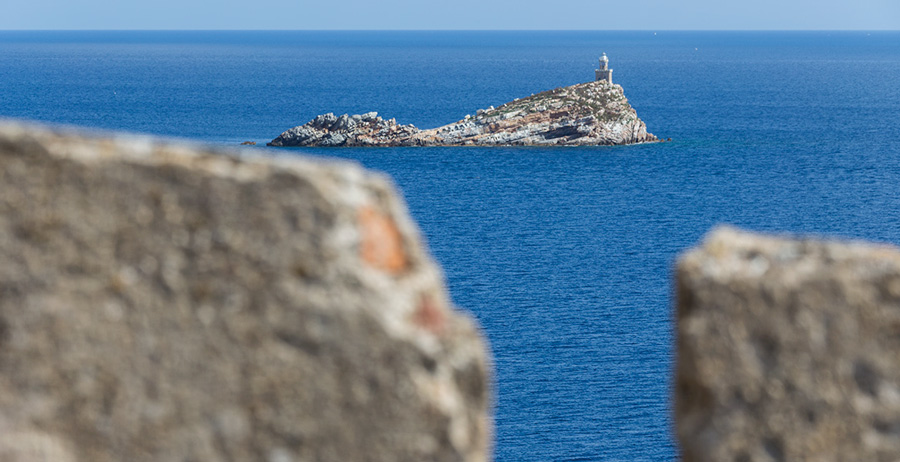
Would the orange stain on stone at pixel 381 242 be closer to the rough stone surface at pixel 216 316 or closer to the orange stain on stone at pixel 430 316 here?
the rough stone surface at pixel 216 316

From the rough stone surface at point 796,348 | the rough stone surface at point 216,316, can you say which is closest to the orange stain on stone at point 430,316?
the rough stone surface at point 216,316

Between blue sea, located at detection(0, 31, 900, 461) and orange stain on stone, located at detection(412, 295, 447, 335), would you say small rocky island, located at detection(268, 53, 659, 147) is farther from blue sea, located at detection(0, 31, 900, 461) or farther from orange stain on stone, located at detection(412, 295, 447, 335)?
orange stain on stone, located at detection(412, 295, 447, 335)

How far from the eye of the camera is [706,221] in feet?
260

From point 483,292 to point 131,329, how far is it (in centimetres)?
5435

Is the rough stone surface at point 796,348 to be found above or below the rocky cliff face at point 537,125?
above

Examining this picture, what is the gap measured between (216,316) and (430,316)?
2.24 ft

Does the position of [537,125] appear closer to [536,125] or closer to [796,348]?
[536,125]

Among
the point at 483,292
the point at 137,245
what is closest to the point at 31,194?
the point at 137,245

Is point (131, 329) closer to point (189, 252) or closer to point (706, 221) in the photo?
point (189, 252)

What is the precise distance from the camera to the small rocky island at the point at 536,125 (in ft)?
384

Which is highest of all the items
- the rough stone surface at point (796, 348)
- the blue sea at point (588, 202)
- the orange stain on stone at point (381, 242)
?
the orange stain on stone at point (381, 242)

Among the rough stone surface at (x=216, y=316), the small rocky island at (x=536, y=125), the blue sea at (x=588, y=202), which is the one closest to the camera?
the rough stone surface at (x=216, y=316)

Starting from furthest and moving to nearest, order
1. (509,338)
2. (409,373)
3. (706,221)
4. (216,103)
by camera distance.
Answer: (216,103)
(706,221)
(509,338)
(409,373)

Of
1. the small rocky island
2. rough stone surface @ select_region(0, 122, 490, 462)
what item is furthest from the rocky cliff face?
rough stone surface @ select_region(0, 122, 490, 462)
